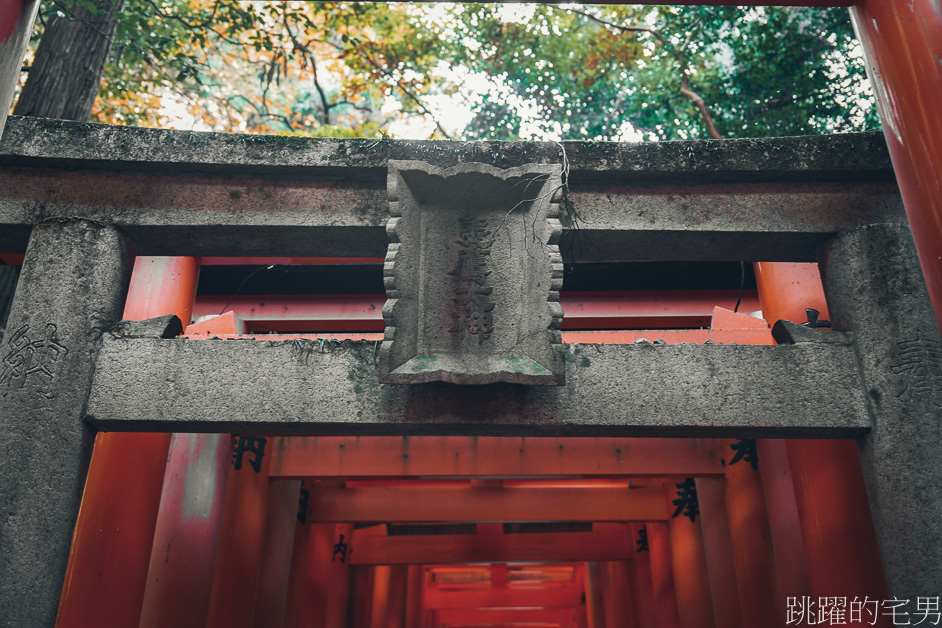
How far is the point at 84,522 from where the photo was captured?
4762 millimetres

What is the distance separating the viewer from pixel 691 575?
8.23 meters

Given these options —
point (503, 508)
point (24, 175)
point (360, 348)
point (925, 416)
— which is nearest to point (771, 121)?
point (503, 508)

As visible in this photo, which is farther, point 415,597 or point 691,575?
point 415,597

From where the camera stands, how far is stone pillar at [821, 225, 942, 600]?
3.29 m

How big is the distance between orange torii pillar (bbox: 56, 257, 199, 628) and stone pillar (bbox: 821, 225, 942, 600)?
15.4 feet

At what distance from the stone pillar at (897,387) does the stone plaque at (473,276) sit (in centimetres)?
168

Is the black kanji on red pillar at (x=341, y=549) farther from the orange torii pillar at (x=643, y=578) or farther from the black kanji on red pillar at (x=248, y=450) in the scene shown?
the orange torii pillar at (x=643, y=578)

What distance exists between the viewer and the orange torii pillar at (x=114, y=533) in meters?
4.64

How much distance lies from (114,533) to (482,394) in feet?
10.00

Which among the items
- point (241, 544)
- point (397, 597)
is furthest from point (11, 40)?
point (397, 597)

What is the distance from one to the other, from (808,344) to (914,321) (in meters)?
0.56

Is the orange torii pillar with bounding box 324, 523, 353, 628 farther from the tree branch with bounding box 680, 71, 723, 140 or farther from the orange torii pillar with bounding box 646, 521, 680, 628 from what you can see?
the tree branch with bounding box 680, 71, 723, 140

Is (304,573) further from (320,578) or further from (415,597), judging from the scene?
(415,597)

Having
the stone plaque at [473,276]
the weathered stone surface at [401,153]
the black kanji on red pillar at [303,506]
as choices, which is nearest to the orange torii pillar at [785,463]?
the weathered stone surface at [401,153]
